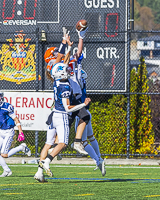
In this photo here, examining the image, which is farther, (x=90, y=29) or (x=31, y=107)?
(x=90, y=29)

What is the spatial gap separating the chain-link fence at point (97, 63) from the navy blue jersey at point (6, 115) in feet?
10.1

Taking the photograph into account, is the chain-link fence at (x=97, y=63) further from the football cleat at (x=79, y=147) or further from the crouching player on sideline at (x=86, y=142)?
the football cleat at (x=79, y=147)

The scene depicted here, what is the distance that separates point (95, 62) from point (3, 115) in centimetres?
403

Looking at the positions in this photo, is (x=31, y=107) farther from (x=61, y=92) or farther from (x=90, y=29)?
(x=61, y=92)

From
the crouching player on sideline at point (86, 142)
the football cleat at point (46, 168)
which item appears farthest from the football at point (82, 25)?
the football cleat at point (46, 168)

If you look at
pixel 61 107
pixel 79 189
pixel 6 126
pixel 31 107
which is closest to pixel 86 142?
pixel 61 107

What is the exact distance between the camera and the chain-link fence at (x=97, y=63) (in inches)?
485

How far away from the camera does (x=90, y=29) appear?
1251 cm

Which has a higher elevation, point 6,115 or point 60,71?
point 60,71

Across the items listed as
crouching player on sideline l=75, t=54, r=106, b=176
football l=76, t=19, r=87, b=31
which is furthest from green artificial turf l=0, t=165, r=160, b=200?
football l=76, t=19, r=87, b=31

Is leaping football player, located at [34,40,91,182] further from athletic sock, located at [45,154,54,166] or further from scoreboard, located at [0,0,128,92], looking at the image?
scoreboard, located at [0,0,128,92]

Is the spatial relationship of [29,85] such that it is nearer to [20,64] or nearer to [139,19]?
[20,64]

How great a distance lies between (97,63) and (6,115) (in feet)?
13.0

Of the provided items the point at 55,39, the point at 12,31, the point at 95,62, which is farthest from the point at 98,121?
the point at 12,31
